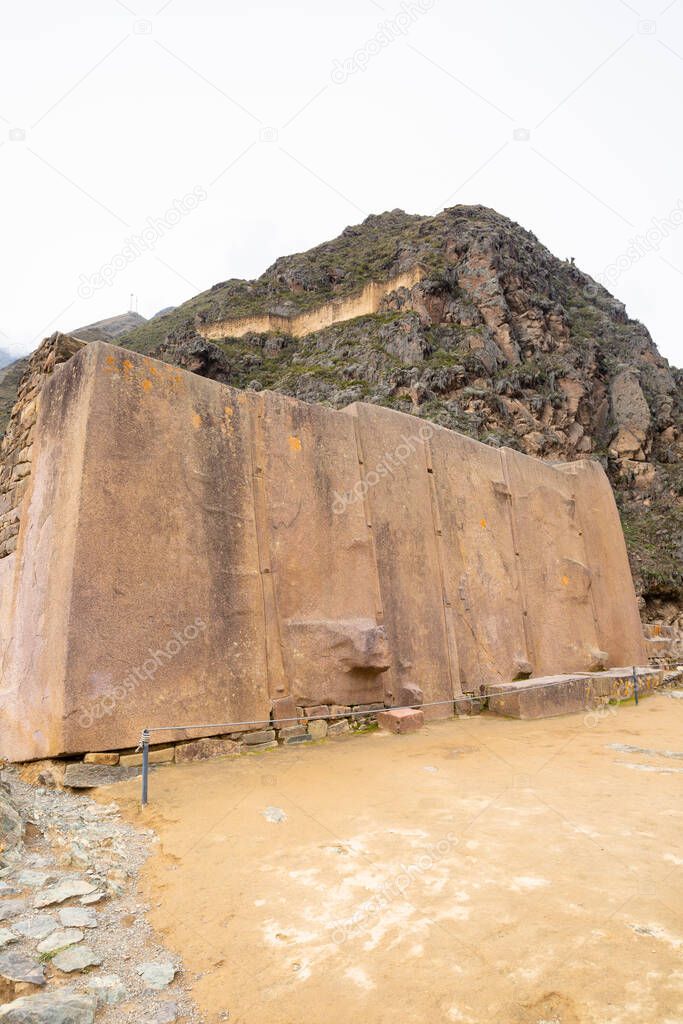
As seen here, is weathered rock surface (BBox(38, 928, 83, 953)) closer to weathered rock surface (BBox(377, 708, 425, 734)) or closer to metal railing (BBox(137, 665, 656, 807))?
metal railing (BBox(137, 665, 656, 807))

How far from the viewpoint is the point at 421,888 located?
2.71 m

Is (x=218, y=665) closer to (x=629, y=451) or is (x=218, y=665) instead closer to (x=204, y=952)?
(x=204, y=952)

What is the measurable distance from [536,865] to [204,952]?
1638 mm

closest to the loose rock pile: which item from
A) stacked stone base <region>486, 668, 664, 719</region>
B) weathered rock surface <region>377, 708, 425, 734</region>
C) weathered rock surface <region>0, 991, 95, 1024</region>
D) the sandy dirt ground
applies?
weathered rock surface <region>0, 991, 95, 1024</region>

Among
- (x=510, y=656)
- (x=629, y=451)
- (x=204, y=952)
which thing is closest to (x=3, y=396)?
(x=629, y=451)

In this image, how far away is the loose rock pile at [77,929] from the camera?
1.94 m

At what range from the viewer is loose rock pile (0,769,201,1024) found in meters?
1.94

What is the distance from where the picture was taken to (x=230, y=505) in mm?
5863
